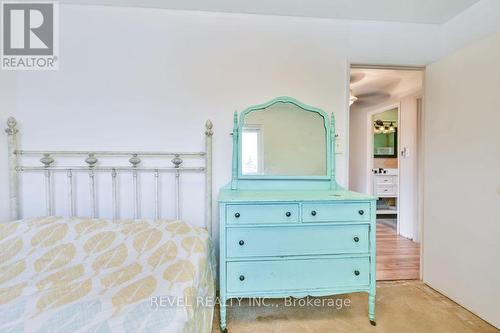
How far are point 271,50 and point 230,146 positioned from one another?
879 millimetres

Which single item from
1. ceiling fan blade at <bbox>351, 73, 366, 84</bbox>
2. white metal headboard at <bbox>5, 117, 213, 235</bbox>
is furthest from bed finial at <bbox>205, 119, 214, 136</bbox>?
ceiling fan blade at <bbox>351, 73, 366, 84</bbox>

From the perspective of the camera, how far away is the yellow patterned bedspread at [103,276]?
2.92ft

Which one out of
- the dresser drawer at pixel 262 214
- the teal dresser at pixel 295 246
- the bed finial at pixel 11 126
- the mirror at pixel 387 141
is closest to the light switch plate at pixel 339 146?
the teal dresser at pixel 295 246

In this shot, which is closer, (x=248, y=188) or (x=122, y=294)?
(x=122, y=294)

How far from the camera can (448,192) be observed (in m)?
2.05

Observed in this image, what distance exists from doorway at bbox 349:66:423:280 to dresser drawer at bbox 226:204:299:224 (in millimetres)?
1444

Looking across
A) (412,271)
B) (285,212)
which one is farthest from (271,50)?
(412,271)

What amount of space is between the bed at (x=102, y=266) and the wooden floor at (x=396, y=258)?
187 centimetres

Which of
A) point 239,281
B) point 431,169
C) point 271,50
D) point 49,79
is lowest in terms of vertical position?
point 239,281

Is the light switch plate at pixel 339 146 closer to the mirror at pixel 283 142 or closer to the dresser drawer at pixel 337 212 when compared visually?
the mirror at pixel 283 142

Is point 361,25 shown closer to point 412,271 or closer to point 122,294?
point 412,271

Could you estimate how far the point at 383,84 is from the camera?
143 inches

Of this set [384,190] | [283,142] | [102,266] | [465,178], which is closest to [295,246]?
[283,142]

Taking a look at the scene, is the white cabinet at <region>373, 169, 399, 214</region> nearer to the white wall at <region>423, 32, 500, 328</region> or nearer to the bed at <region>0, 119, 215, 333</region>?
the white wall at <region>423, 32, 500, 328</region>
